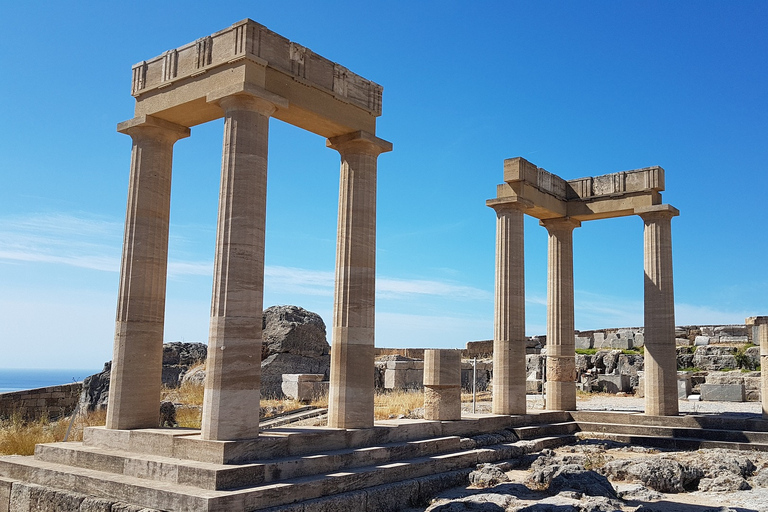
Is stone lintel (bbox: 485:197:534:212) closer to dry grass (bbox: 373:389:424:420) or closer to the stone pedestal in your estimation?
the stone pedestal

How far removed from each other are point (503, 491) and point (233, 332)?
16.5 ft

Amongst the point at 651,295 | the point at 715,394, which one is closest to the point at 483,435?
the point at 651,295

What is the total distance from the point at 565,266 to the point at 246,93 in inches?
516

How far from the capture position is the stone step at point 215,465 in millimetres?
8812

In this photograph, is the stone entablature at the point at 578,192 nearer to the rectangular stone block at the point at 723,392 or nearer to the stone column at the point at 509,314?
the stone column at the point at 509,314

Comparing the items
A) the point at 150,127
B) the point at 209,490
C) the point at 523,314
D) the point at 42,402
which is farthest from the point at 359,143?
the point at 42,402

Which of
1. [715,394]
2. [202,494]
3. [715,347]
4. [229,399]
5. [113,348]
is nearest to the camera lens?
[202,494]

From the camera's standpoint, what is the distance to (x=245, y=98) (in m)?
10.6

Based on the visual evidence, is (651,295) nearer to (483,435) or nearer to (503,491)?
(483,435)

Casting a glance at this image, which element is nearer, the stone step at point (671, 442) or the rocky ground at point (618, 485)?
the rocky ground at point (618, 485)

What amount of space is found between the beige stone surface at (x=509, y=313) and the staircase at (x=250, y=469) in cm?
488

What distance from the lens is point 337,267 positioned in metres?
12.7

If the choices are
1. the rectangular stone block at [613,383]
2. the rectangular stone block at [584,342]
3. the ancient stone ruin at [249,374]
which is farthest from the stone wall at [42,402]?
the rectangular stone block at [584,342]

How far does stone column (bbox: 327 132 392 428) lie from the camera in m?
12.2
